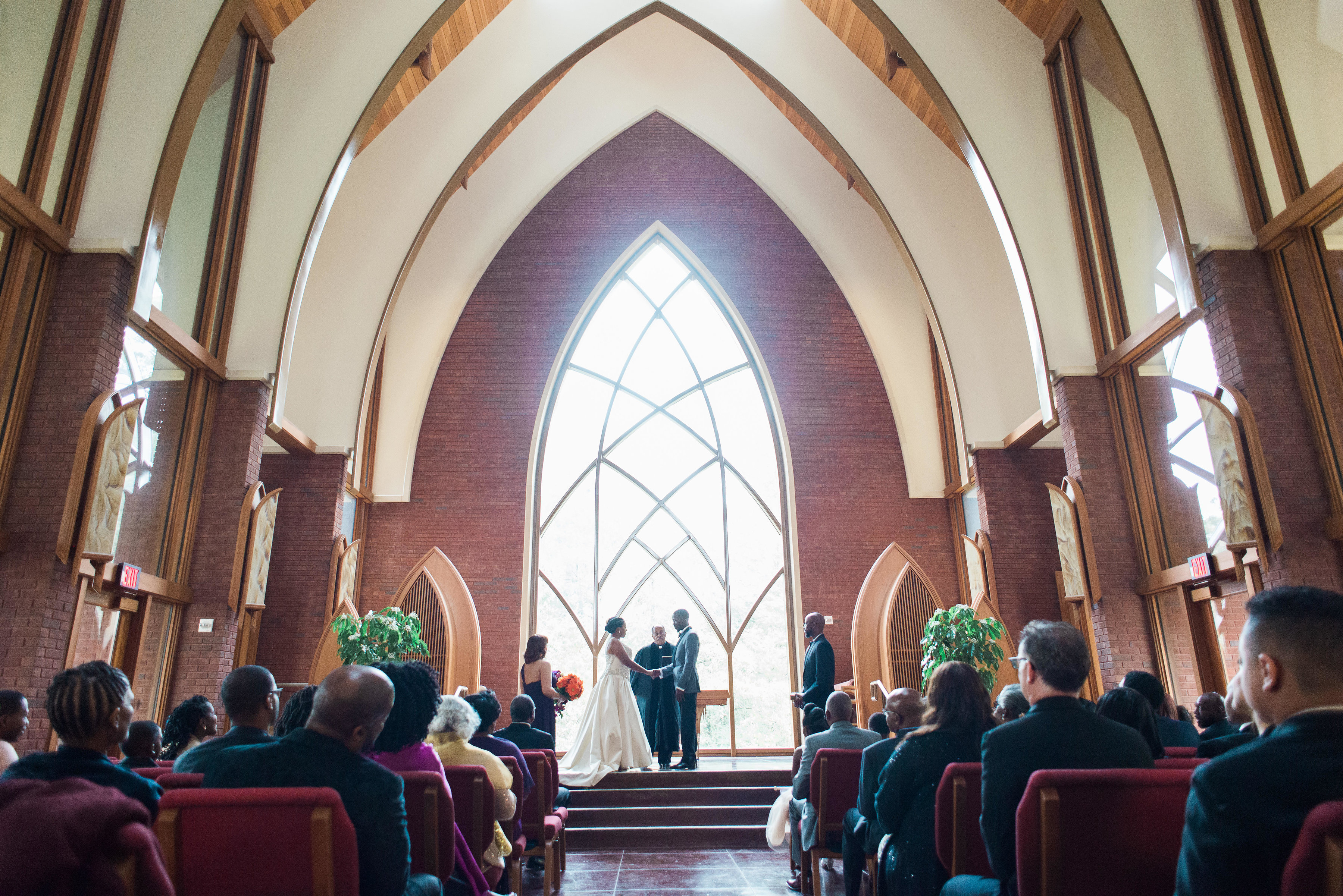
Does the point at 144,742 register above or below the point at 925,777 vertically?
above

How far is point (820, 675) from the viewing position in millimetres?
6262

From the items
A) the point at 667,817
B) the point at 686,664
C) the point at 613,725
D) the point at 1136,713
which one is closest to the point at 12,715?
the point at 1136,713

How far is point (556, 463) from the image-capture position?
1185cm

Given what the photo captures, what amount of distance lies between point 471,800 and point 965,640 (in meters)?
5.66

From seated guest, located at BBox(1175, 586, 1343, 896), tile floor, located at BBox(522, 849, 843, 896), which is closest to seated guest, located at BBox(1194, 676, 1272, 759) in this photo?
tile floor, located at BBox(522, 849, 843, 896)

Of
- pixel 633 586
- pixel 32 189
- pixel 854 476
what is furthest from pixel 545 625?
pixel 32 189

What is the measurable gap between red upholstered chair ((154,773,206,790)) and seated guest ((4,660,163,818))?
19cm

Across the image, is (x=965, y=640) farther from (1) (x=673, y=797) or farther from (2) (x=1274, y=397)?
(2) (x=1274, y=397)

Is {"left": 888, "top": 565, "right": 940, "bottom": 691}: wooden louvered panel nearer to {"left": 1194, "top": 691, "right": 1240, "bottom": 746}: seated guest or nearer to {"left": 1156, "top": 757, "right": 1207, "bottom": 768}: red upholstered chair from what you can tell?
{"left": 1194, "top": 691, "right": 1240, "bottom": 746}: seated guest

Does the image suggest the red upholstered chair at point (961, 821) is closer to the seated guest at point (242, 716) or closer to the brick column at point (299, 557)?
the seated guest at point (242, 716)

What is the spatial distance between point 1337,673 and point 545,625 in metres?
10.6

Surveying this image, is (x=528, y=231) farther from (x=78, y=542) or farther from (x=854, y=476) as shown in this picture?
(x=78, y=542)

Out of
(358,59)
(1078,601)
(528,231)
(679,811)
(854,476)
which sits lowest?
(679,811)

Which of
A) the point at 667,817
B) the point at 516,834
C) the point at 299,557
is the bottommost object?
the point at 667,817
